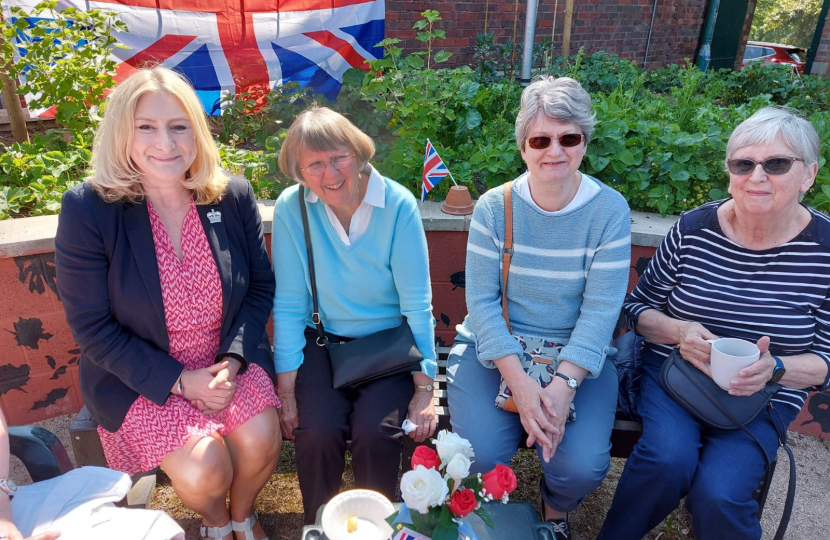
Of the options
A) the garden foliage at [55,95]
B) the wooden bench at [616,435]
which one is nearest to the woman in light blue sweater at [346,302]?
the wooden bench at [616,435]

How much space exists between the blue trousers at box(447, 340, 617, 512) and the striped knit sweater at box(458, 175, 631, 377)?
90 mm

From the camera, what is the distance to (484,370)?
2.07 meters

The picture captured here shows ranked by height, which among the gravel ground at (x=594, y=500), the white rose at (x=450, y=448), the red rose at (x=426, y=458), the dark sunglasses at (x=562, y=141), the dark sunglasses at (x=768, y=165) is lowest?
the gravel ground at (x=594, y=500)

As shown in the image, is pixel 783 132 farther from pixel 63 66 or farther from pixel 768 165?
pixel 63 66

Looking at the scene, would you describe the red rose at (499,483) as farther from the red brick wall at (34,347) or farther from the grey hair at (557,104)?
the red brick wall at (34,347)

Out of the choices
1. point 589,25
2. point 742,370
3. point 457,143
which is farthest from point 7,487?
point 589,25

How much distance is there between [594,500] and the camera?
2367 mm

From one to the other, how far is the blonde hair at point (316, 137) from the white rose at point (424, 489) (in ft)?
Result: 3.57

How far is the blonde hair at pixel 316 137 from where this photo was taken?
186 cm

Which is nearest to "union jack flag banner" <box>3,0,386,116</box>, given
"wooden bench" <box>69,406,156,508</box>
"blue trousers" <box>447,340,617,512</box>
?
"wooden bench" <box>69,406,156,508</box>

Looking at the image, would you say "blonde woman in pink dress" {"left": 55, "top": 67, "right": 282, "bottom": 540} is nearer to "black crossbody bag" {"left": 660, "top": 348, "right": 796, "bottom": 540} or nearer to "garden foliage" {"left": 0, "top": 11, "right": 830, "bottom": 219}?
"garden foliage" {"left": 0, "top": 11, "right": 830, "bottom": 219}

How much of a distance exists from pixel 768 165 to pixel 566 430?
42.0 inches

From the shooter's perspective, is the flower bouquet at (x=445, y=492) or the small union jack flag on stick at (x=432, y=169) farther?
the small union jack flag on stick at (x=432, y=169)

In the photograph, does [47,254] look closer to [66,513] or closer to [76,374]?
[76,374]
